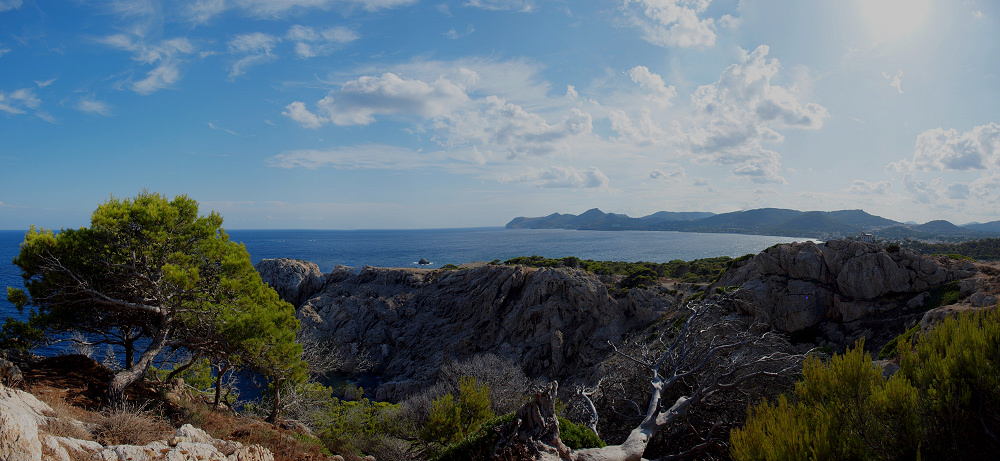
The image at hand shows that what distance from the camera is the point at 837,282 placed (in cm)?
2400

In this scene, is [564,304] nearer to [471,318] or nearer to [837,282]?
[471,318]

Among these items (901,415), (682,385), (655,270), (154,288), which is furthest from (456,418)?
(655,270)

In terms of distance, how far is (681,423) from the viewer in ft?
32.4

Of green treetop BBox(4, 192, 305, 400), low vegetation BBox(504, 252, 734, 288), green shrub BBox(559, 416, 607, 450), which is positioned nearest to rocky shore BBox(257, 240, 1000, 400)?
low vegetation BBox(504, 252, 734, 288)

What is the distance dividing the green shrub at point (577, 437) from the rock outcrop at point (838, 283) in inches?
691

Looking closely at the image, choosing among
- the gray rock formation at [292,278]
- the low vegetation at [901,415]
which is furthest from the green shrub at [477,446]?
the gray rock formation at [292,278]

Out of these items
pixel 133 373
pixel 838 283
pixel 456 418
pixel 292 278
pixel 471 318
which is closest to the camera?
pixel 133 373

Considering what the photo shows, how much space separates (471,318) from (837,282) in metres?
27.9

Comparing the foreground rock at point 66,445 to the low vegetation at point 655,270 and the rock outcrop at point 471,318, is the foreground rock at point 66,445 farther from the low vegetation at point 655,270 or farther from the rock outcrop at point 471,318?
the low vegetation at point 655,270

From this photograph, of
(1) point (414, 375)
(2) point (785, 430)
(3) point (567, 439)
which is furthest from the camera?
(1) point (414, 375)

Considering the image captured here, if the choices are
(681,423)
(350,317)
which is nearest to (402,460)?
(681,423)

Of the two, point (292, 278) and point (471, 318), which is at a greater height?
point (292, 278)

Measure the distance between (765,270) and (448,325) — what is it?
2689cm

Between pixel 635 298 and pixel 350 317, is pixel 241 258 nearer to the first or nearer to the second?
pixel 635 298
